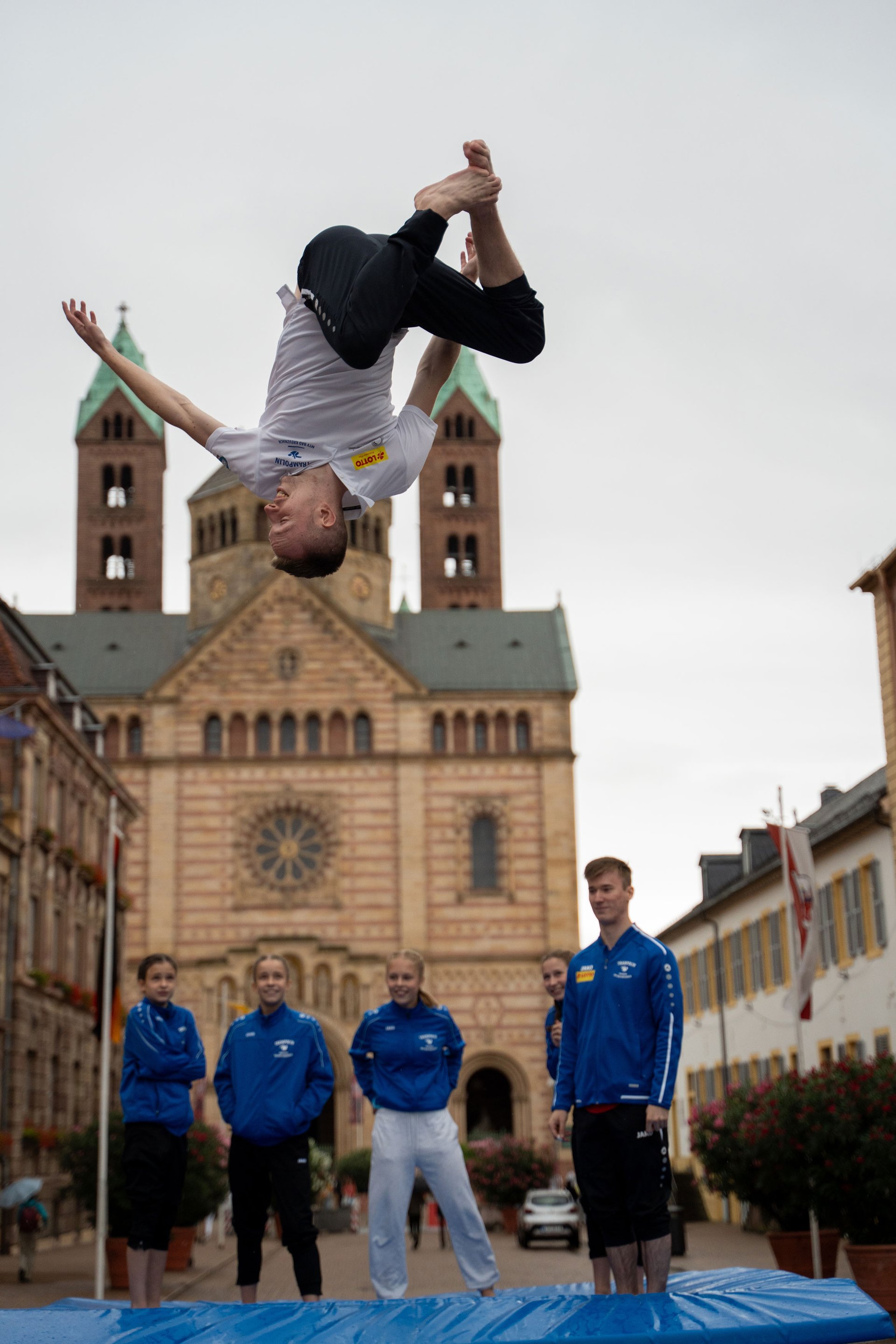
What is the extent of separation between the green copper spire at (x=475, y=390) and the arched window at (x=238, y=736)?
21.2 m

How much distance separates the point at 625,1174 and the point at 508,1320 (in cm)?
105

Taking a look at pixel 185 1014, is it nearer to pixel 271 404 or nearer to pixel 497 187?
pixel 271 404

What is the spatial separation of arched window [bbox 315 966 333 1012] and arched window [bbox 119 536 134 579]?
935 inches

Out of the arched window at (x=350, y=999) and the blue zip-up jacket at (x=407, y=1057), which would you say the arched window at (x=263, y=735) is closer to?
the arched window at (x=350, y=999)

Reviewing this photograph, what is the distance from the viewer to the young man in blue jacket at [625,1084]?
287 inches

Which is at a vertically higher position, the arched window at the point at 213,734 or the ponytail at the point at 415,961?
the arched window at the point at 213,734

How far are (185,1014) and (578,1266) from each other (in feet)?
48.8

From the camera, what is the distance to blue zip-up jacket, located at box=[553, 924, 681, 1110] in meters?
7.35

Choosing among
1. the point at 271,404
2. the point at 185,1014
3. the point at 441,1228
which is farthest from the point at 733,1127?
the point at 441,1228

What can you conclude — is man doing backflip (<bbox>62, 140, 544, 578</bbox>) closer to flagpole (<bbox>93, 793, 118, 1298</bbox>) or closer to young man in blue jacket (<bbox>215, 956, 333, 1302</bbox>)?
young man in blue jacket (<bbox>215, 956, 333, 1302</bbox>)

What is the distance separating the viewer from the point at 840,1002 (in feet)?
96.6

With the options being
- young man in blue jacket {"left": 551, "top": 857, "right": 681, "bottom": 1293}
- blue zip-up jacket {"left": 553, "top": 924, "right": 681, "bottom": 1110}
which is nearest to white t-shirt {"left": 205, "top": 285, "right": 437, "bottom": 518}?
young man in blue jacket {"left": 551, "top": 857, "right": 681, "bottom": 1293}

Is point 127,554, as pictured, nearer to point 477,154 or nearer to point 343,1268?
point 343,1268

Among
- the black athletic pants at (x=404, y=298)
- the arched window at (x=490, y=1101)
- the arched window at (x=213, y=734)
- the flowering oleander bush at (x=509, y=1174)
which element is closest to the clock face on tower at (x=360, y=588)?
the arched window at (x=213, y=734)
